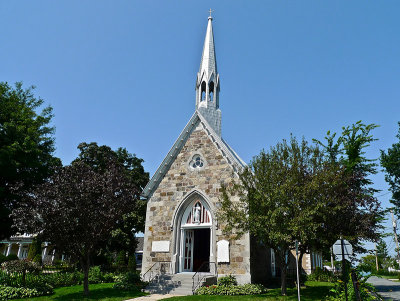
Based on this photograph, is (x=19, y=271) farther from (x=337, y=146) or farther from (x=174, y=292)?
(x=337, y=146)

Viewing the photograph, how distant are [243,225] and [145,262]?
25.4 ft

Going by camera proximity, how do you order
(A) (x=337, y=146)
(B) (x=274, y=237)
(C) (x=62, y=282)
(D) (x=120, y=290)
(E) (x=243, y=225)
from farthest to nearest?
(A) (x=337, y=146)
(C) (x=62, y=282)
(D) (x=120, y=290)
(E) (x=243, y=225)
(B) (x=274, y=237)

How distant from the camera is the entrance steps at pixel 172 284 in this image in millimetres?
15797

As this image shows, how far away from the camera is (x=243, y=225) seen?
1423 cm

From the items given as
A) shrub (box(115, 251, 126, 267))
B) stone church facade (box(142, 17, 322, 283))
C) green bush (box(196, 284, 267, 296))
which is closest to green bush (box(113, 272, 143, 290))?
stone church facade (box(142, 17, 322, 283))

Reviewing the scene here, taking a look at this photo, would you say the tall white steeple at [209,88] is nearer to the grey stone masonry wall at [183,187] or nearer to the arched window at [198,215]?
the grey stone masonry wall at [183,187]

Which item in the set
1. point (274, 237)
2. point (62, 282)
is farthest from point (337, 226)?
point (62, 282)

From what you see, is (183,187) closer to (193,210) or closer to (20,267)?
(193,210)

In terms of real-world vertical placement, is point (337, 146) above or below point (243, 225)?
above

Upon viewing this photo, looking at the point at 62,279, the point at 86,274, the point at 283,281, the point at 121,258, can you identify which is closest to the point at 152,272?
the point at 86,274

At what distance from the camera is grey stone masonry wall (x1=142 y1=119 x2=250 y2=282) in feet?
60.1

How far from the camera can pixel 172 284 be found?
16.5 meters

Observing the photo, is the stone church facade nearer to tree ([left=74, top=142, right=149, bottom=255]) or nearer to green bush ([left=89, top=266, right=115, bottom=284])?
green bush ([left=89, top=266, right=115, bottom=284])

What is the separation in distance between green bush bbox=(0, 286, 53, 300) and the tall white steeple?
1479cm
